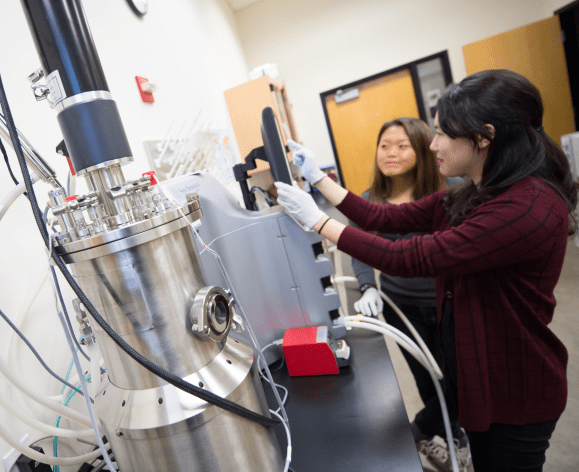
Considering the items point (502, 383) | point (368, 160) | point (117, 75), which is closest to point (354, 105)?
point (368, 160)

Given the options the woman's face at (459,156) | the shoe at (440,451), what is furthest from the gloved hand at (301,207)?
the shoe at (440,451)

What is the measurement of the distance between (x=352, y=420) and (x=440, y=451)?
3.77 ft

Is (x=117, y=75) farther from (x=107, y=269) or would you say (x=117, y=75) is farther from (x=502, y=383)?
(x=502, y=383)

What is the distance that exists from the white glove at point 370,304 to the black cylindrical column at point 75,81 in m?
0.99

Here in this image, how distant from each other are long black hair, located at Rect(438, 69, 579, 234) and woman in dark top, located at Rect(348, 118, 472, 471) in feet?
1.91

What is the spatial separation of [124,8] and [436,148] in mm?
1388

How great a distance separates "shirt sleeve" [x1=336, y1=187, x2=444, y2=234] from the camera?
4.12 feet

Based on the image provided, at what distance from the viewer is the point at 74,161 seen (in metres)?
0.45

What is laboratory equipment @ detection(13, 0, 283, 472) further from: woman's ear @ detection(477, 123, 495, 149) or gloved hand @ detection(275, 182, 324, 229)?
woman's ear @ detection(477, 123, 495, 149)

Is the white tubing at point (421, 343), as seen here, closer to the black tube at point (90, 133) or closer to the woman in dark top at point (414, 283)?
the woman in dark top at point (414, 283)

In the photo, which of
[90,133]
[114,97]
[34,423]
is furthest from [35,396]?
[114,97]

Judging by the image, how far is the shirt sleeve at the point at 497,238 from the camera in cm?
81

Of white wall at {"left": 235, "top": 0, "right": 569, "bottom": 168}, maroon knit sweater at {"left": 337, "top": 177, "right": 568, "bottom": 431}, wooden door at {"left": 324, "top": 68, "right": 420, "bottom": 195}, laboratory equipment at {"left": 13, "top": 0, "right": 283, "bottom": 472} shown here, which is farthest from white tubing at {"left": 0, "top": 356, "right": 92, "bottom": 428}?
white wall at {"left": 235, "top": 0, "right": 569, "bottom": 168}

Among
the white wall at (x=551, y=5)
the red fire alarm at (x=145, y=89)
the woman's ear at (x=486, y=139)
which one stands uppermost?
the white wall at (x=551, y=5)
